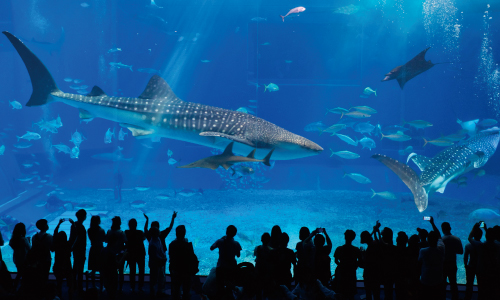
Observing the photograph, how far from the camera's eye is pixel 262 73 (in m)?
22.3

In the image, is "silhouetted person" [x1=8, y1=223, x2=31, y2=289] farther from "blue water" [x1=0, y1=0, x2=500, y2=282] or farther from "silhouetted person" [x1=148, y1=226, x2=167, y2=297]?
"blue water" [x1=0, y1=0, x2=500, y2=282]

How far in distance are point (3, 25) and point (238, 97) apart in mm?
18827

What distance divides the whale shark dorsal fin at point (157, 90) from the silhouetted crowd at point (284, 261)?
325 cm

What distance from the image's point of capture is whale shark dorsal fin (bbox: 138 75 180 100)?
19.6 feet

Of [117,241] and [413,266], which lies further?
[117,241]

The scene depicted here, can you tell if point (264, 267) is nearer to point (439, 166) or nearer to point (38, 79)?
point (439, 166)

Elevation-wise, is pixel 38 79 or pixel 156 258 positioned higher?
pixel 38 79

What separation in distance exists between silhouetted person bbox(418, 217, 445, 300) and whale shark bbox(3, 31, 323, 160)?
252cm

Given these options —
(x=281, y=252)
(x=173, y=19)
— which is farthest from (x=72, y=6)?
(x=281, y=252)

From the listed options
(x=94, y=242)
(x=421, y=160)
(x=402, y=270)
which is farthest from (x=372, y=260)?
(x=421, y=160)

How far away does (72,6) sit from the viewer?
82.9 ft

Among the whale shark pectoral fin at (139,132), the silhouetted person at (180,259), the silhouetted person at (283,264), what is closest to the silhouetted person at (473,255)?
the silhouetted person at (283,264)

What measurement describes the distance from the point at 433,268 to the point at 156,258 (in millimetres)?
2785

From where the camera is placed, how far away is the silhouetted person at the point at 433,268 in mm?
2756
